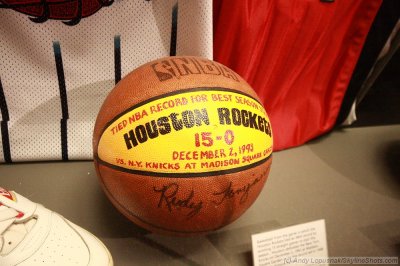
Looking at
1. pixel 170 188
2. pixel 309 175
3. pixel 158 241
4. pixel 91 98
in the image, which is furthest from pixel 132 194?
pixel 309 175

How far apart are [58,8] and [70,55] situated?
14 centimetres

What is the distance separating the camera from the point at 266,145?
798mm

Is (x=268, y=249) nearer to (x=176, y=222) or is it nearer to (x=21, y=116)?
(x=176, y=222)

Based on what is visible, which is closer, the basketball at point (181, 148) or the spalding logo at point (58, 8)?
the basketball at point (181, 148)

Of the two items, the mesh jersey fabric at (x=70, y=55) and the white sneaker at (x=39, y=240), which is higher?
the mesh jersey fabric at (x=70, y=55)

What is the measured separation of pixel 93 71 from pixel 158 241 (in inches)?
21.3

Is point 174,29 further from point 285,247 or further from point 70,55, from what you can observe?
point 285,247

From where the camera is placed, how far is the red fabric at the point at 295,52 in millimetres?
1044
